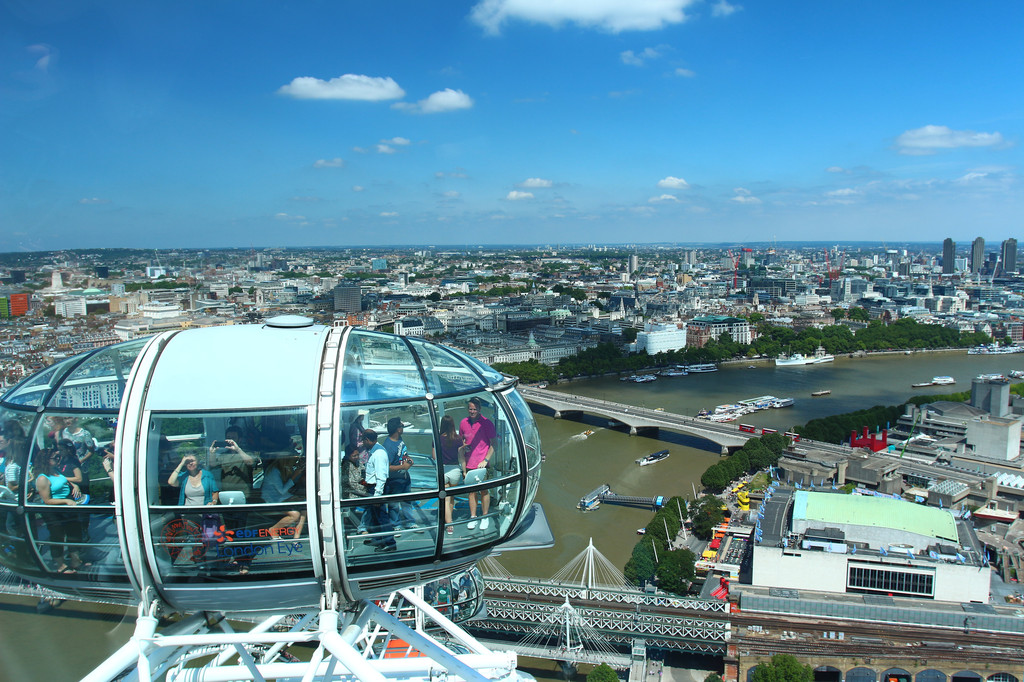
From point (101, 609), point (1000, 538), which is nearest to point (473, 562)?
point (101, 609)

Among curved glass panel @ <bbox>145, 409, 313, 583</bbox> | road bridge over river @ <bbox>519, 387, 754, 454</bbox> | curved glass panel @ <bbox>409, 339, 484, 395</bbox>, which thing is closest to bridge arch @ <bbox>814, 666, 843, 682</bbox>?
curved glass panel @ <bbox>409, 339, 484, 395</bbox>

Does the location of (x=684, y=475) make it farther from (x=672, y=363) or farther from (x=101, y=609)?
(x=672, y=363)

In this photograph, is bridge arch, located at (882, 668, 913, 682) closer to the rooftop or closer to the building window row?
the building window row

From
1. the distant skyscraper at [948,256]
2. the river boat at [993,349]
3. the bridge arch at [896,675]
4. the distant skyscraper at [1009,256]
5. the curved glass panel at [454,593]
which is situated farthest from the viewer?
the distant skyscraper at [948,256]

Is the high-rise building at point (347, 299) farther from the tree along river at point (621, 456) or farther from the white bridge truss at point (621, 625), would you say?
the white bridge truss at point (621, 625)

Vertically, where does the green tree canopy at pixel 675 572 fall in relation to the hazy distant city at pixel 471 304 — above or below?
below

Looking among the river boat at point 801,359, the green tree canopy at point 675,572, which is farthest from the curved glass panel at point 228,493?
the river boat at point 801,359

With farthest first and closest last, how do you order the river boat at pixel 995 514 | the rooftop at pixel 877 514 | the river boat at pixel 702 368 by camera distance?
the river boat at pixel 702 368 < the river boat at pixel 995 514 < the rooftop at pixel 877 514
